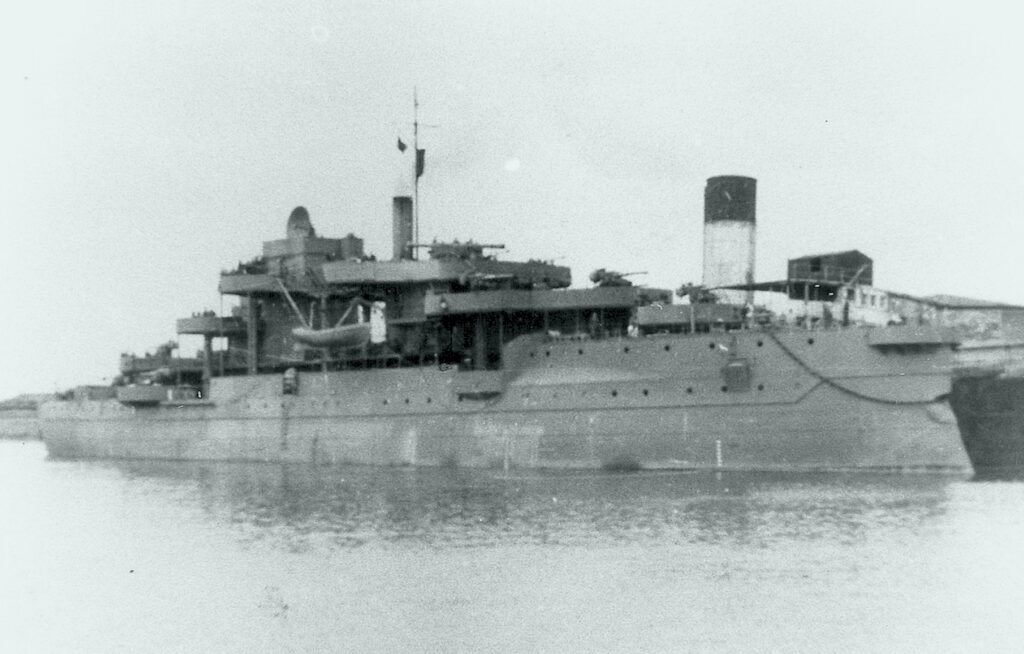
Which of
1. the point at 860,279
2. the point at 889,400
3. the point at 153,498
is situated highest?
the point at 860,279

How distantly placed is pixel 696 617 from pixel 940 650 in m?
2.43

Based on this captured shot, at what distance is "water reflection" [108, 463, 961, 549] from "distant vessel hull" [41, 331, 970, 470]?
83 cm

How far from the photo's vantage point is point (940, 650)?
1052cm

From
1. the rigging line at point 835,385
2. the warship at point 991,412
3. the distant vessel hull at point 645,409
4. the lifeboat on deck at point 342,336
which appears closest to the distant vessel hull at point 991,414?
the warship at point 991,412

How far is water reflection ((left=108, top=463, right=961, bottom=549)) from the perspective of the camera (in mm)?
17156

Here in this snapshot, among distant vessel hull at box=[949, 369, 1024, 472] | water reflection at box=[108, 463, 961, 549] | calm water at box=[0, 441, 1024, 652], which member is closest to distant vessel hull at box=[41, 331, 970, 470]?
water reflection at box=[108, 463, 961, 549]

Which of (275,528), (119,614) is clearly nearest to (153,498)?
(275,528)

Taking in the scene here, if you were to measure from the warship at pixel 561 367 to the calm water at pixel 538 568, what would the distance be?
1.59 metres

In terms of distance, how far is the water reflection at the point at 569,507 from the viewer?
17.2 metres

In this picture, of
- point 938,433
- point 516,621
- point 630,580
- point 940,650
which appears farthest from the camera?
point 938,433

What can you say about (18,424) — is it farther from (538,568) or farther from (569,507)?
(538,568)

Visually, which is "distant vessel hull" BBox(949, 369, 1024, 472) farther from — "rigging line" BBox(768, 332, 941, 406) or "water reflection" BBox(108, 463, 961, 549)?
"water reflection" BBox(108, 463, 961, 549)

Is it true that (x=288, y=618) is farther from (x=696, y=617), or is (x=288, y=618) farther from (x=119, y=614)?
(x=696, y=617)

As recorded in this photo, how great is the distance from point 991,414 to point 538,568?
20729 millimetres
